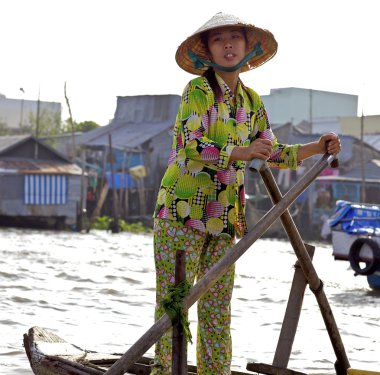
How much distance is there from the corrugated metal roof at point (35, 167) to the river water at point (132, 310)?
511 inches

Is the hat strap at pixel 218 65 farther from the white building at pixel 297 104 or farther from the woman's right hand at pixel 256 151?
the white building at pixel 297 104

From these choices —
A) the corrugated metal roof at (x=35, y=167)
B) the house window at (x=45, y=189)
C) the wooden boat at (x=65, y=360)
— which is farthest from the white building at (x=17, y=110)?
the wooden boat at (x=65, y=360)

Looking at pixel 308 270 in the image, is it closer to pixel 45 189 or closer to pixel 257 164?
pixel 257 164

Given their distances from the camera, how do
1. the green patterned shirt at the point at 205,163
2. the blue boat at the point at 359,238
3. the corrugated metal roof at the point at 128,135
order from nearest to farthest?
1. the green patterned shirt at the point at 205,163
2. the blue boat at the point at 359,238
3. the corrugated metal roof at the point at 128,135

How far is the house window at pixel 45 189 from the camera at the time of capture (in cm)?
2881

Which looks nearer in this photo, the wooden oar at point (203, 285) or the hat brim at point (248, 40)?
the wooden oar at point (203, 285)

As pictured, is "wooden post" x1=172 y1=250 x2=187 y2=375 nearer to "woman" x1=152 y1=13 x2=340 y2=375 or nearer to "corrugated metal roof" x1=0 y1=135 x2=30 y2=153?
"woman" x1=152 y1=13 x2=340 y2=375

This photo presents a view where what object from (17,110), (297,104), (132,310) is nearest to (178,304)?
(132,310)

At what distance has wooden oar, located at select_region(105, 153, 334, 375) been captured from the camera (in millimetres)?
2617

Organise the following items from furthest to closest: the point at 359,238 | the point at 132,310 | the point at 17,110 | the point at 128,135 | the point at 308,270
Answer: the point at 17,110
the point at 128,135
the point at 359,238
the point at 132,310
the point at 308,270

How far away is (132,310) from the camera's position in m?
7.24

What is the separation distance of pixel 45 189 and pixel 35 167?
81 cm

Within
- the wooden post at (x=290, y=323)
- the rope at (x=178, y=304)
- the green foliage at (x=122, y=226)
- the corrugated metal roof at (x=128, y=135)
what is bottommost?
the green foliage at (x=122, y=226)

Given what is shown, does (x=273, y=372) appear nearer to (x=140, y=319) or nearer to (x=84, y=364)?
(x=84, y=364)
